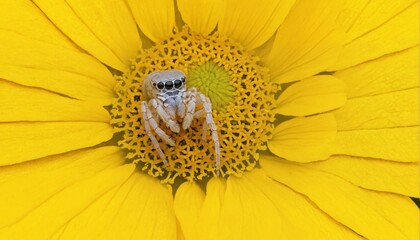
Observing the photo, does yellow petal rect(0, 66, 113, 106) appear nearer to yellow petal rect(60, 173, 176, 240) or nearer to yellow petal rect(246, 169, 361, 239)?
yellow petal rect(60, 173, 176, 240)

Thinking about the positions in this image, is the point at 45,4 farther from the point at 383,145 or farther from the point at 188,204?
the point at 383,145

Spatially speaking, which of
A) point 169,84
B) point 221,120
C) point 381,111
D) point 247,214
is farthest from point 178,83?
point 381,111

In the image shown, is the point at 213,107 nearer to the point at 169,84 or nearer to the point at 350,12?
the point at 169,84

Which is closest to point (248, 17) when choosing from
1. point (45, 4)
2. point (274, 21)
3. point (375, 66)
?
point (274, 21)

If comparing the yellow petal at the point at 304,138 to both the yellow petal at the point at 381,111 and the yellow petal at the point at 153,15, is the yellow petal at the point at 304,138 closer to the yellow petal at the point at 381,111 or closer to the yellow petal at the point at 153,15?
the yellow petal at the point at 381,111

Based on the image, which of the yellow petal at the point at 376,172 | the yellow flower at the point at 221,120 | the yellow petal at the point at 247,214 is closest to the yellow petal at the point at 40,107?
the yellow flower at the point at 221,120

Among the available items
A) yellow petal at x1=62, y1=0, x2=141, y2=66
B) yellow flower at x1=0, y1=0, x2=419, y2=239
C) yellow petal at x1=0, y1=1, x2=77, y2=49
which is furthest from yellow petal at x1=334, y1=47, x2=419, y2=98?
yellow petal at x1=0, y1=1, x2=77, y2=49
